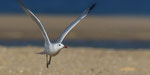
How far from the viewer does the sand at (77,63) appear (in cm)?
1734

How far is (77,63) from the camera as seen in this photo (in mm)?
19250

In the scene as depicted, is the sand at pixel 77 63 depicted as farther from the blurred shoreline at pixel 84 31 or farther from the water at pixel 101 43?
the blurred shoreline at pixel 84 31

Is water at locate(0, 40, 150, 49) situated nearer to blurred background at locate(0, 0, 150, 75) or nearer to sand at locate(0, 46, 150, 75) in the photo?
blurred background at locate(0, 0, 150, 75)
